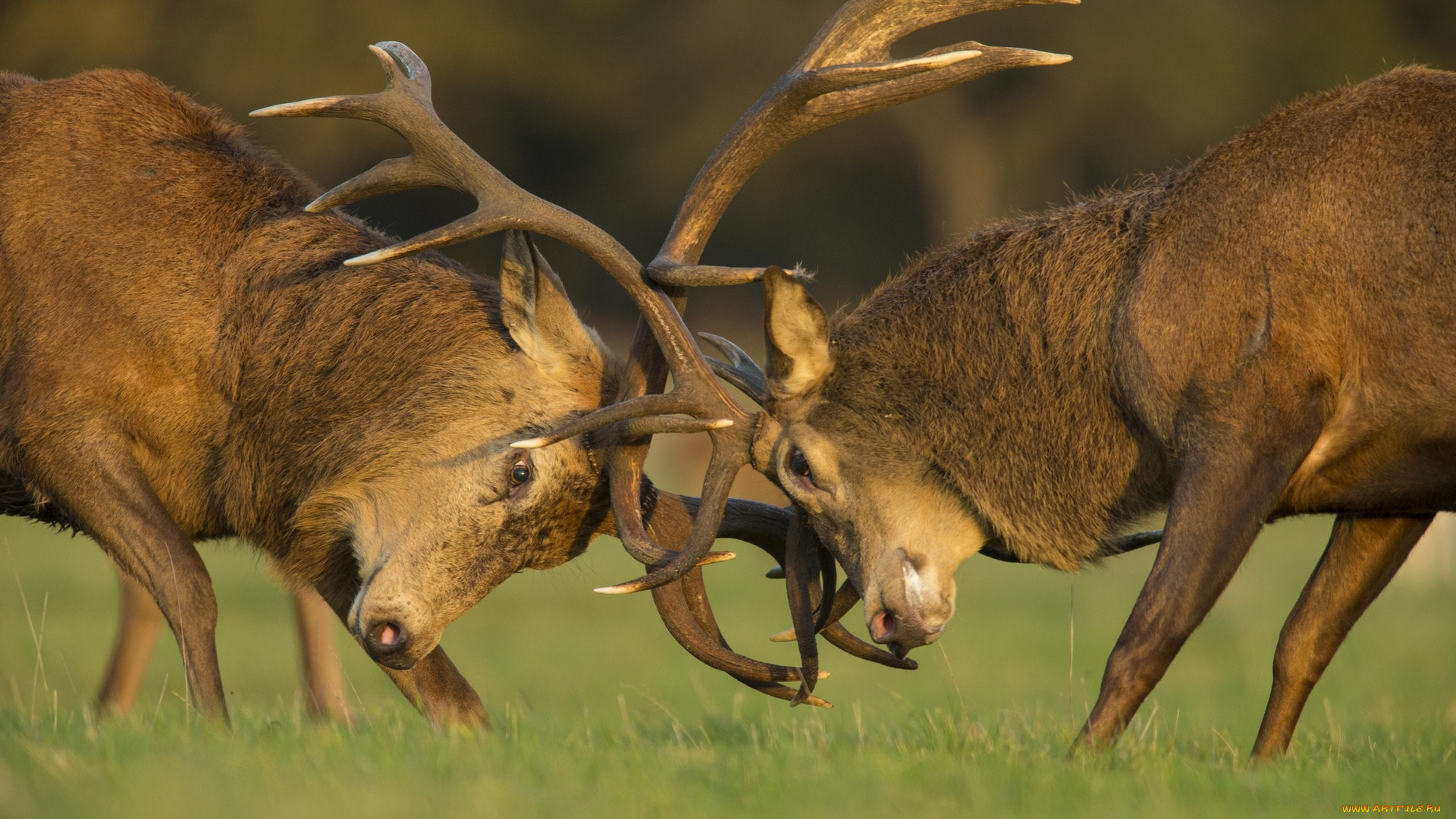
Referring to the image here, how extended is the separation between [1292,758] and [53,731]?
381 cm

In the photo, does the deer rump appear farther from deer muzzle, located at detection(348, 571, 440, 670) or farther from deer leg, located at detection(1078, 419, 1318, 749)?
deer muzzle, located at detection(348, 571, 440, 670)

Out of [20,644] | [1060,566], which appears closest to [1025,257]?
[1060,566]

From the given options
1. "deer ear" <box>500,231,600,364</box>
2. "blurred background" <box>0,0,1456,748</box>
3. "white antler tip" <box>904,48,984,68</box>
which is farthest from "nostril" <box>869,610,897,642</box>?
"blurred background" <box>0,0,1456,748</box>

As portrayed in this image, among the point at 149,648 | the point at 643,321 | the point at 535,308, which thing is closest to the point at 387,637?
the point at 535,308

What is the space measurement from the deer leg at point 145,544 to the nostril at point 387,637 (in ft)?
1.89

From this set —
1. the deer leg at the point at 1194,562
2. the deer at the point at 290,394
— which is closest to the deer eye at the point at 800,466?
the deer at the point at 290,394

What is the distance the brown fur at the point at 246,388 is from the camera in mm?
6117

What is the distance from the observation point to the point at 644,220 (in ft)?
124

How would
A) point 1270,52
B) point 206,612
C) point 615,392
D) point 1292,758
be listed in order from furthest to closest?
1. point 1270,52
2. point 615,392
3. point 206,612
4. point 1292,758

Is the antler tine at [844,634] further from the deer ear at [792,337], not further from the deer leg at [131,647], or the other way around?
the deer leg at [131,647]

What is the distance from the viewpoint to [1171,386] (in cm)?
554

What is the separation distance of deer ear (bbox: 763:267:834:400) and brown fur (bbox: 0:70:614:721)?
70 centimetres

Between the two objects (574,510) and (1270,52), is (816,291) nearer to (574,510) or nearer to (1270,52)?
(1270,52)

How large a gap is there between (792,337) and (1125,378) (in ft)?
3.98
